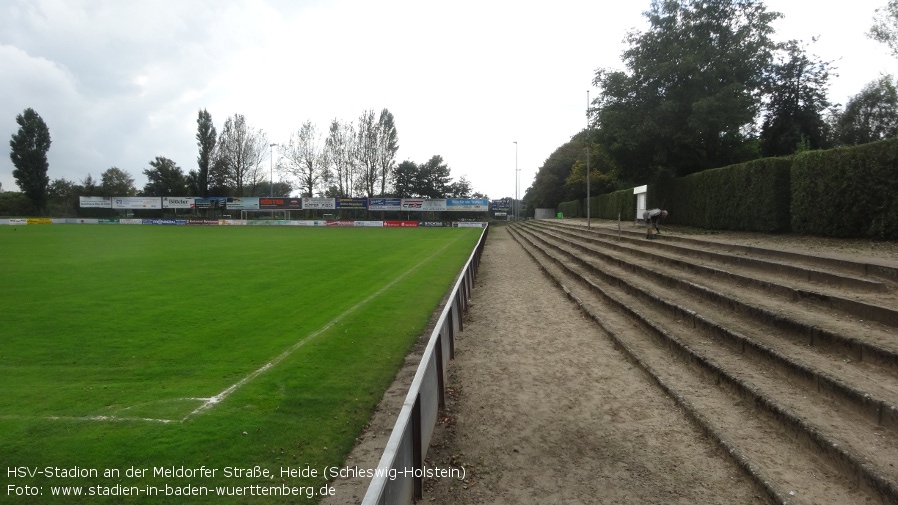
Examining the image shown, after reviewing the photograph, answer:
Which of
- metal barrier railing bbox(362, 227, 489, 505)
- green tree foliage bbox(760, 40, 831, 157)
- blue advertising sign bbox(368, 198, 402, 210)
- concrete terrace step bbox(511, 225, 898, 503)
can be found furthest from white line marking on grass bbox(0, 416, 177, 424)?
blue advertising sign bbox(368, 198, 402, 210)

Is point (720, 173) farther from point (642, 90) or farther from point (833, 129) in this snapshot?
point (833, 129)

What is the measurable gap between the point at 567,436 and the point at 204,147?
8430cm

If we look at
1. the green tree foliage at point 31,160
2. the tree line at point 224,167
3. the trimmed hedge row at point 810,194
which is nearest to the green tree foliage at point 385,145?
the tree line at point 224,167

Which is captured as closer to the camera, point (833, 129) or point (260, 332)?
point (260, 332)

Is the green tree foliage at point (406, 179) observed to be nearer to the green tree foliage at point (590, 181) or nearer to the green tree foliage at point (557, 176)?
the green tree foliage at point (557, 176)

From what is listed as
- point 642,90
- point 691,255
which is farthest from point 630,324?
point 642,90

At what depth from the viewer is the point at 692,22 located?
75.9 feet

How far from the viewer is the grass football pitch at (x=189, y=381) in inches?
155

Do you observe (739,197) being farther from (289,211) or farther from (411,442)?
(289,211)

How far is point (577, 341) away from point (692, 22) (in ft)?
69.5

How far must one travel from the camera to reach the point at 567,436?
4.64m

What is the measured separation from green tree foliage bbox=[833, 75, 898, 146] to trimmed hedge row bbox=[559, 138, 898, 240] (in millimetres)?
23797

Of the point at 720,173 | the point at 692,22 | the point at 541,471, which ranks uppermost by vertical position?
the point at 692,22

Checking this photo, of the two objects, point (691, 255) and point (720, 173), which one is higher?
point (720, 173)
